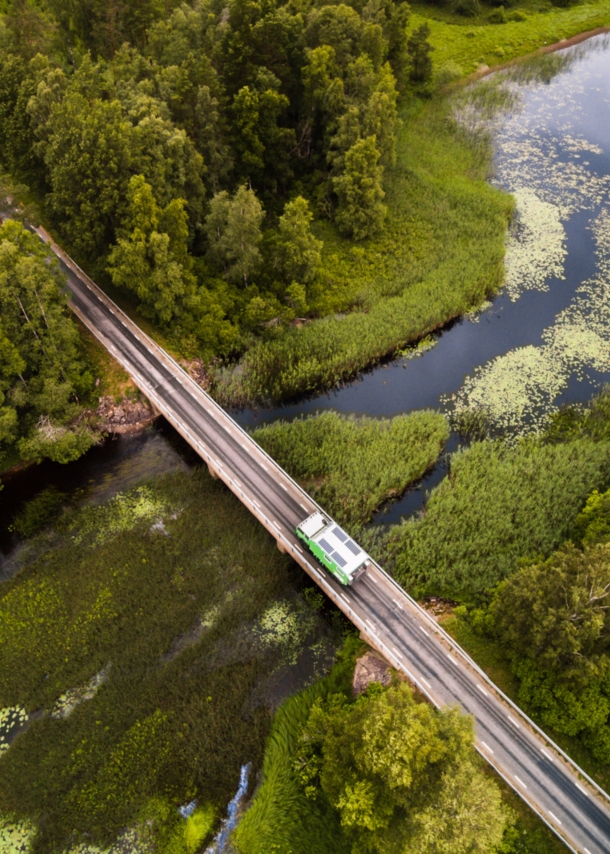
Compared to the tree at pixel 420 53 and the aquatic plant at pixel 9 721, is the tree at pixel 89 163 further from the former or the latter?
the tree at pixel 420 53

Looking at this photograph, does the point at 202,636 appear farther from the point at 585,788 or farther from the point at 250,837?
the point at 585,788

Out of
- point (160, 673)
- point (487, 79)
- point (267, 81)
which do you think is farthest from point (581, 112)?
point (160, 673)

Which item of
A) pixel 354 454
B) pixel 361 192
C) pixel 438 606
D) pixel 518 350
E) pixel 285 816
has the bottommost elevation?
pixel 285 816

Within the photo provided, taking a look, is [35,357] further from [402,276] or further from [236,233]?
[402,276]

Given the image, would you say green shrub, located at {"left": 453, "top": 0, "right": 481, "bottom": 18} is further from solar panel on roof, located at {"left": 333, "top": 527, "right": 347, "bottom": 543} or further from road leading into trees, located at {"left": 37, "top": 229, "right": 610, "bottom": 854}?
solar panel on roof, located at {"left": 333, "top": 527, "right": 347, "bottom": 543}

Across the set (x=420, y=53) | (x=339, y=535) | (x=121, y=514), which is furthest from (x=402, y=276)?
(x=420, y=53)

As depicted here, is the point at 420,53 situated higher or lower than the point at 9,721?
higher
